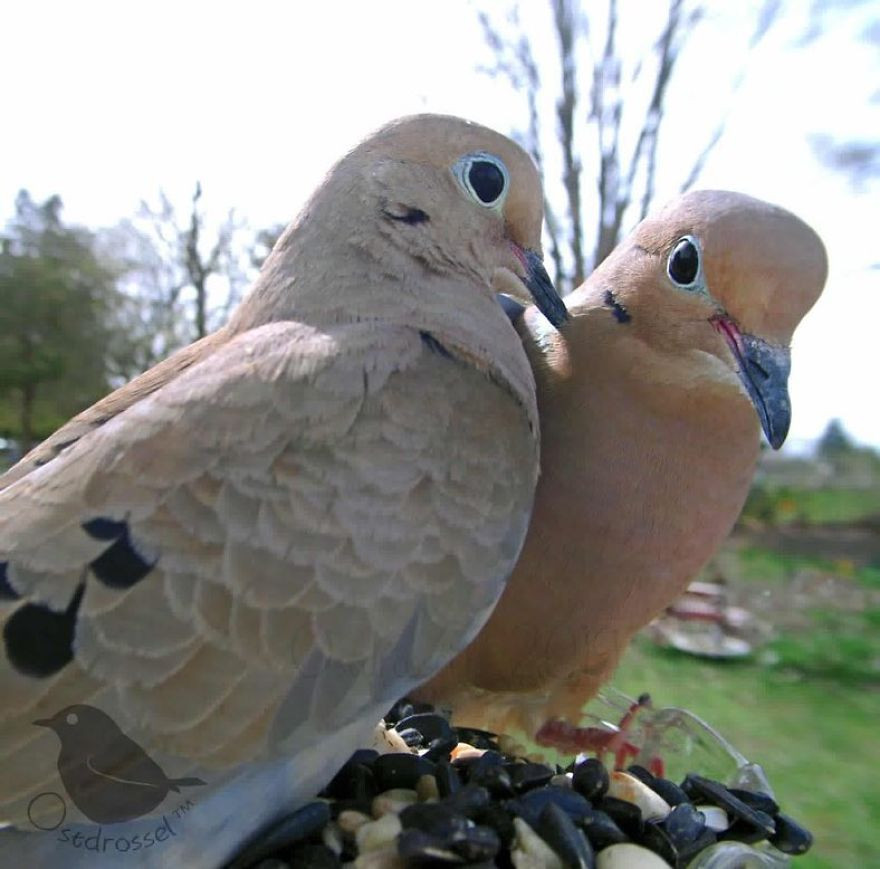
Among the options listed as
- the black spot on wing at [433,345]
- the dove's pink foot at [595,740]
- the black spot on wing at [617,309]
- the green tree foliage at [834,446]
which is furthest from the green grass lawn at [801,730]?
the green tree foliage at [834,446]

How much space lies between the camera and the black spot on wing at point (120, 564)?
2.25 ft

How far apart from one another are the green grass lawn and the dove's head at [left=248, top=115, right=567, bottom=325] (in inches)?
94.6

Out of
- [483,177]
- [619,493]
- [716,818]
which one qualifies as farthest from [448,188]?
[716,818]

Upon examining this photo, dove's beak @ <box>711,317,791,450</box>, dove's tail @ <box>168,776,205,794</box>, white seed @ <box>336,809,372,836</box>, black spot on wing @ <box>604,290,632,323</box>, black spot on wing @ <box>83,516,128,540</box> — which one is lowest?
white seed @ <box>336,809,372,836</box>

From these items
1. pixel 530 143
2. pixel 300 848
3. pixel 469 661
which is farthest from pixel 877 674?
pixel 300 848

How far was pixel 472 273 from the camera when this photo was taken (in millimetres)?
948

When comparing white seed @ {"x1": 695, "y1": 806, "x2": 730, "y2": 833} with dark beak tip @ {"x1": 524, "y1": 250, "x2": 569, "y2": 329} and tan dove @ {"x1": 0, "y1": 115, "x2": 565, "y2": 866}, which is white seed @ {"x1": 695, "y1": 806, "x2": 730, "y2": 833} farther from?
dark beak tip @ {"x1": 524, "y1": 250, "x2": 569, "y2": 329}

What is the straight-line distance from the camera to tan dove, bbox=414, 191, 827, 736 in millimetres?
837

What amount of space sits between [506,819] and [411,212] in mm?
639

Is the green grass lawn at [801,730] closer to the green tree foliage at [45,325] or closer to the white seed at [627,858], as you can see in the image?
the white seed at [627,858]

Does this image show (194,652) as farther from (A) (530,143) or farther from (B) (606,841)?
(A) (530,143)

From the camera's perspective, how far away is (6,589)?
70 centimetres

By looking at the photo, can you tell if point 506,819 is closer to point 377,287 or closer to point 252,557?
point 252,557

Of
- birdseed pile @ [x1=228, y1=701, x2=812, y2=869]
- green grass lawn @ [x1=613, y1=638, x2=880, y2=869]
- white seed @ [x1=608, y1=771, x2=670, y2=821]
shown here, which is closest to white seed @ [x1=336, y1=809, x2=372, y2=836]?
birdseed pile @ [x1=228, y1=701, x2=812, y2=869]
